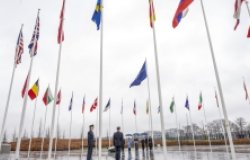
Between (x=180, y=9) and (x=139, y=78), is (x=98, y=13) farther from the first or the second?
(x=180, y=9)

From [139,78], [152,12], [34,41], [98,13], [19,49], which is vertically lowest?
[139,78]

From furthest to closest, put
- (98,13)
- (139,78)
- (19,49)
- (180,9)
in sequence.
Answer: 1. (19,49)
2. (139,78)
3. (98,13)
4. (180,9)

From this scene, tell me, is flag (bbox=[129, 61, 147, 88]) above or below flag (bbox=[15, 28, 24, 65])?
below

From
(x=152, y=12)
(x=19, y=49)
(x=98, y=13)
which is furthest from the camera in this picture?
(x=19, y=49)

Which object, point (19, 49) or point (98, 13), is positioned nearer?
point (98, 13)

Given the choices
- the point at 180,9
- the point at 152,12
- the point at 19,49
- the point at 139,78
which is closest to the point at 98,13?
the point at 152,12

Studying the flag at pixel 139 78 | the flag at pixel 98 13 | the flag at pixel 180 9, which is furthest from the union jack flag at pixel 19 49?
the flag at pixel 180 9

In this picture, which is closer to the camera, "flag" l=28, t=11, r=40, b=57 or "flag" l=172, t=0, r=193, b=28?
"flag" l=172, t=0, r=193, b=28

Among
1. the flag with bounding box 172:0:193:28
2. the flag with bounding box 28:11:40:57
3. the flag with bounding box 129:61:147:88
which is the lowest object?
the flag with bounding box 129:61:147:88

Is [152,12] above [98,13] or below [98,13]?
below

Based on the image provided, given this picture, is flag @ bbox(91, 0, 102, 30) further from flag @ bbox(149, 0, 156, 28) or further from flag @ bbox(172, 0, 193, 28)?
flag @ bbox(172, 0, 193, 28)

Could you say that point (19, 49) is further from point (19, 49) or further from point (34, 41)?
point (34, 41)

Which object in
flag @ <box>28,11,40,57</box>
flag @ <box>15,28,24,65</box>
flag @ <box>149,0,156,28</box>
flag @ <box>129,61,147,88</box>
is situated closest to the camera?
flag @ <box>149,0,156,28</box>

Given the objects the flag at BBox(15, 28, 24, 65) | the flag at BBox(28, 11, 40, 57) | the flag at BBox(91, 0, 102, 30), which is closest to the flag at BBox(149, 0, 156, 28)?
the flag at BBox(91, 0, 102, 30)
